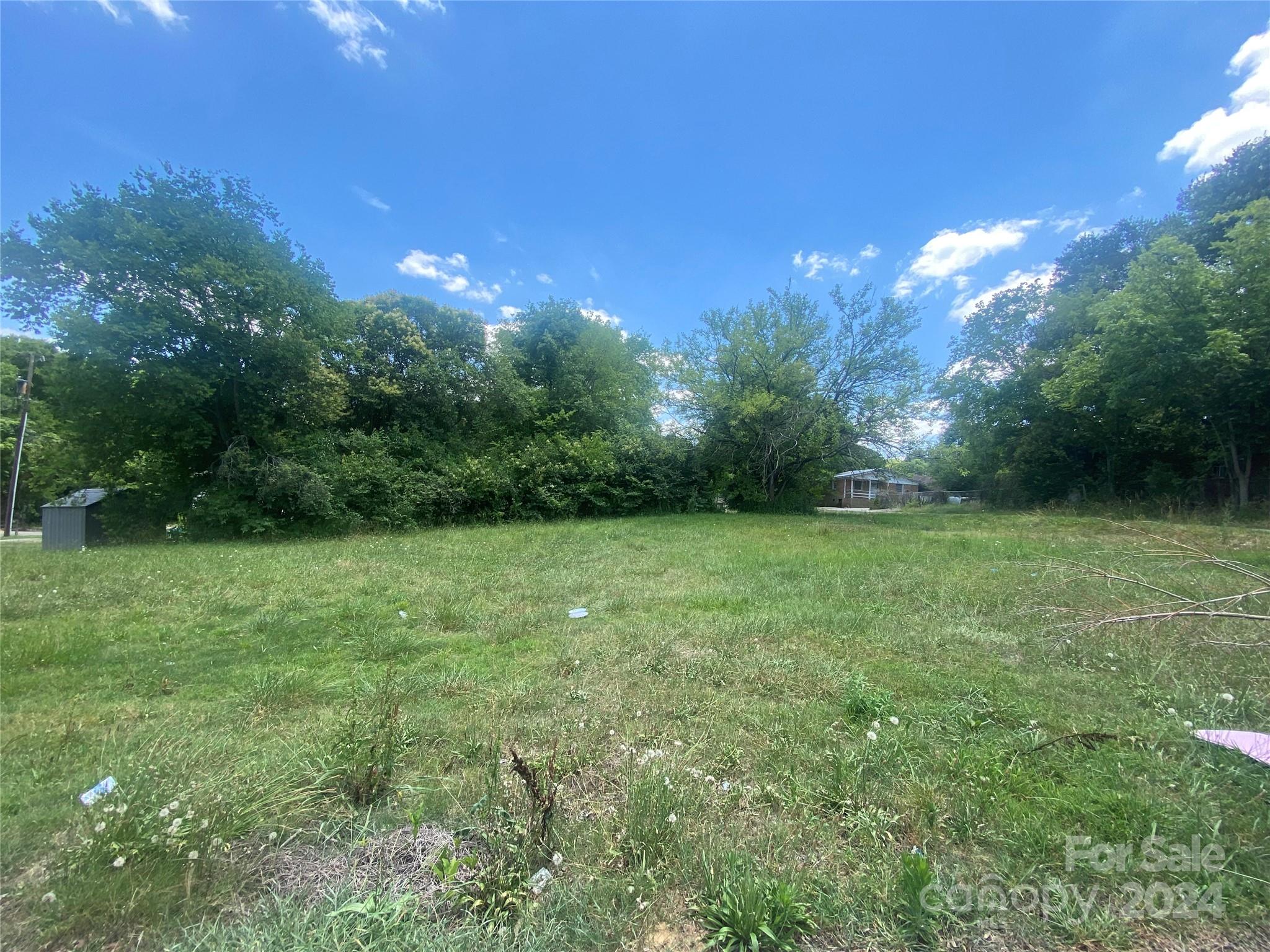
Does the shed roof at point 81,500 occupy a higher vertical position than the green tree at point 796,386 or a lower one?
lower

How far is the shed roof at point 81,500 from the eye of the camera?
10.9m

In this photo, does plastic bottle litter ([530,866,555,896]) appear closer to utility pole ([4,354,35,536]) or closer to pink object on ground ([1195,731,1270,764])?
pink object on ground ([1195,731,1270,764])

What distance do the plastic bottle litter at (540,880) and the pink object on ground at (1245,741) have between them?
2.90m

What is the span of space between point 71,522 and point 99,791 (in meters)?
14.1

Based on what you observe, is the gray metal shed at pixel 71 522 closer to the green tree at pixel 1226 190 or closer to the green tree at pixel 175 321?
the green tree at pixel 175 321

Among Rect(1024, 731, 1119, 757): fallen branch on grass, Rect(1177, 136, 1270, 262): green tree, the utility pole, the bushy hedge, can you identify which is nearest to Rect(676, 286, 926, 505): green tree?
the bushy hedge

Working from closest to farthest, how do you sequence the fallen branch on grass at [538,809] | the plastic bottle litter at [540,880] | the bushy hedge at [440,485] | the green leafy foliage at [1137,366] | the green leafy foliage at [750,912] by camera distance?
the green leafy foliage at [750,912], the plastic bottle litter at [540,880], the fallen branch on grass at [538,809], the bushy hedge at [440,485], the green leafy foliage at [1137,366]

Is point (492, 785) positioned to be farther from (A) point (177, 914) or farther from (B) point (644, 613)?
(B) point (644, 613)

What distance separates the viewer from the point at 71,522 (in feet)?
35.2

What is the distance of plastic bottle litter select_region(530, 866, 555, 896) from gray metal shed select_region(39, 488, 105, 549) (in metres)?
14.3

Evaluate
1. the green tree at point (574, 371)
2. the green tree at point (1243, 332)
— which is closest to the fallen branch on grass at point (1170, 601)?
the green tree at point (1243, 332)

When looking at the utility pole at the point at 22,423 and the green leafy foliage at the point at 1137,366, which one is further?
the utility pole at the point at 22,423

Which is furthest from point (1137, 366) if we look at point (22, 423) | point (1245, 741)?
point (22, 423)

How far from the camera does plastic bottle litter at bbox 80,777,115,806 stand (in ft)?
5.57
